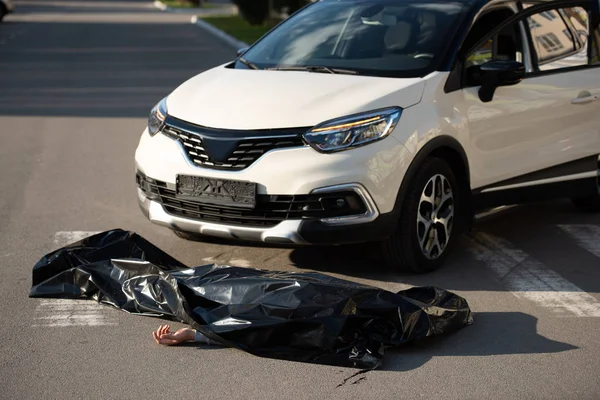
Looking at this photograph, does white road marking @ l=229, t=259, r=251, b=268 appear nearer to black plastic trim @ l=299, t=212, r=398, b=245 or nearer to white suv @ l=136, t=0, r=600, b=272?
white suv @ l=136, t=0, r=600, b=272

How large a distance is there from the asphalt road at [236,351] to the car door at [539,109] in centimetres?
46

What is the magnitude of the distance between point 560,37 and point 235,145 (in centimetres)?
285

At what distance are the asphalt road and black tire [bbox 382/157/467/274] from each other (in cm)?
9

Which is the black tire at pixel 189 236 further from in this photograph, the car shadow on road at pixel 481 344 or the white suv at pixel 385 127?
the car shadow on road at pixel 481 344

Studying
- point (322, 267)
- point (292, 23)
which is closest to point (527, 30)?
point (292, 23)

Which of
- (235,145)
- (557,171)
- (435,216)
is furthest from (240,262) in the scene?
(557,171)

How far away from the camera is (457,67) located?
272 inches

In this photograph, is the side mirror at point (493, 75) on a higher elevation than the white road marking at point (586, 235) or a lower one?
higher

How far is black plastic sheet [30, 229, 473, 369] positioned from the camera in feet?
17.0

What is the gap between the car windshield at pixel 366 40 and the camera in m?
7.02

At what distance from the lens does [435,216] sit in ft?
22.1

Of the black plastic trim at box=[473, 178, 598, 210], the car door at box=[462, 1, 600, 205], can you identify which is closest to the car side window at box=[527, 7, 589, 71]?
the car door at box=[462, 1, 600, 205]

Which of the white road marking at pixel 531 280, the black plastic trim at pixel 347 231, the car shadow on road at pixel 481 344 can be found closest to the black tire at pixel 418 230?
the black plastic trim at pixel 347 231

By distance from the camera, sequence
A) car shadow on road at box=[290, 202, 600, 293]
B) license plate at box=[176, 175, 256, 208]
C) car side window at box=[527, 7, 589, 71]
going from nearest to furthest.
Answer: license plate at box=[176, 175, 256, 208], car shadow on road at box=[290, 202, 600, 293], car side window at box=[527, 7, 589, 71]
